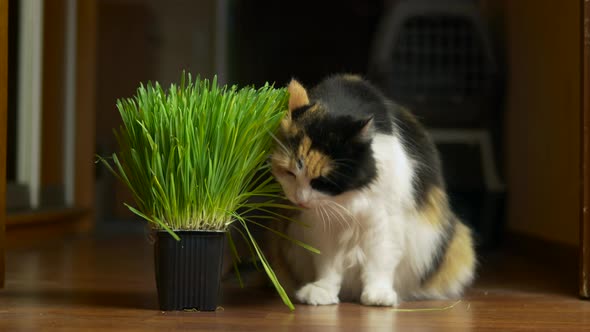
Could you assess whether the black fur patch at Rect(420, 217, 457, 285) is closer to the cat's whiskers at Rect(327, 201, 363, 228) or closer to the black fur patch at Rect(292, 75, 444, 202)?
the black fur patch at Rect(292, 75, 444, 202)

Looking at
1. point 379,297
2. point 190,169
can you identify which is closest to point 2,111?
point 190,169

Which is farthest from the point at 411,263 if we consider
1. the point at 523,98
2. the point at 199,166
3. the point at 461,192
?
the point at 523,98

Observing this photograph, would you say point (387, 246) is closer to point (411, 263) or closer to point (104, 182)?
point (411, 263)

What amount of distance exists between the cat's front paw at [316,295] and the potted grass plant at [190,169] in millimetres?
124

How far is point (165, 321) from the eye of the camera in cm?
128

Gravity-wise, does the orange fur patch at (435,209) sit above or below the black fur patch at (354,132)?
below

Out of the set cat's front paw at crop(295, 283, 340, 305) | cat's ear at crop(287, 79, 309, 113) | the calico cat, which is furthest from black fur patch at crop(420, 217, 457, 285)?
cat's ear at crop(287, 79, 309, 113)

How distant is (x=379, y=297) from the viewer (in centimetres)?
151

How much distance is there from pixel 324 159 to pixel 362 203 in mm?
135

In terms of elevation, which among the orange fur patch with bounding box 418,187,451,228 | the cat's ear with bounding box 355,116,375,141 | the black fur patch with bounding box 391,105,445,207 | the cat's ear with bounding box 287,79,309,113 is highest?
the cat's ear with bounding box 287,79,309,113

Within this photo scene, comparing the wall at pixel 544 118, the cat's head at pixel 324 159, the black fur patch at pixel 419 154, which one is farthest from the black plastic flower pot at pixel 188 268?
the wall at pixel 544 118

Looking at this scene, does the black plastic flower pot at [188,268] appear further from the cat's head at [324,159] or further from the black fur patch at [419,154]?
the black fur patch at [419,154]

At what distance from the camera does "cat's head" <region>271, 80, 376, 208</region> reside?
4.43 ft

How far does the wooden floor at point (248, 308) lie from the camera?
128 cm
